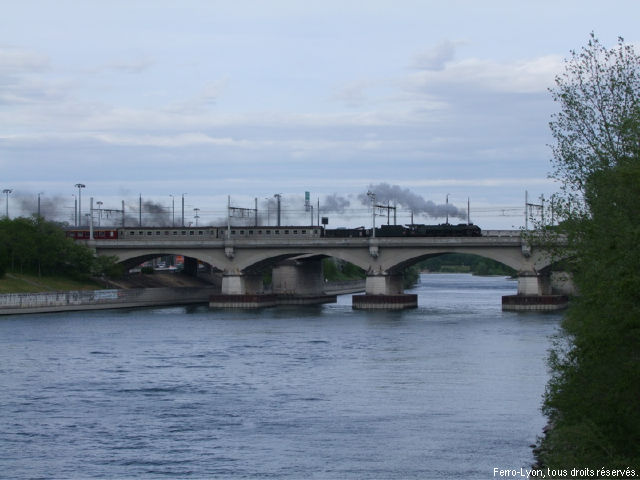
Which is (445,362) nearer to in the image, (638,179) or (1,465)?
(1,465)

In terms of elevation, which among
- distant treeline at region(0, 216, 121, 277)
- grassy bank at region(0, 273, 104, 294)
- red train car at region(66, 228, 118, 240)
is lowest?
grassy bank at region(0, 273, 104, 294)

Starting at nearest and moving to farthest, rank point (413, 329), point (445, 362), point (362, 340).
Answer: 1. point (445, 362)
2. point (362, 340)
3. point (413, 329)

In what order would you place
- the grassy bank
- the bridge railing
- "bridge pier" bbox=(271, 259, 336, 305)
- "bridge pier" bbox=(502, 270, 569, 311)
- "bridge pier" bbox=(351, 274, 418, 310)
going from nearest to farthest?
the grassy bank
"bridge pier" bbox=(502, 270, 569, 311)
the bridge railing
"bridge pier" bbox=(351, 274, 418, 310)
"bridge pier" bbox=(271, 259, 336, 305)

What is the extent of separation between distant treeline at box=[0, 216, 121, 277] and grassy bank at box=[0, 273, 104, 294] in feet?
4.58

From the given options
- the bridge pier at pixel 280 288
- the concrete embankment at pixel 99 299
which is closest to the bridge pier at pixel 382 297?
the bridge pier at pixel 280 288

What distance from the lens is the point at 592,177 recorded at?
32438 millimetres

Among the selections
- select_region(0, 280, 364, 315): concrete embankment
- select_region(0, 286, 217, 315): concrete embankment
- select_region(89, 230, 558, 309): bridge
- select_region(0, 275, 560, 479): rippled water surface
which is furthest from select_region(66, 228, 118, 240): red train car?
select_region(0, 275, 560, 479): rippled water surface

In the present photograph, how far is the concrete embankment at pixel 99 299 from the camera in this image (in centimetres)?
9500

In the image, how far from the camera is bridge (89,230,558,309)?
108 m

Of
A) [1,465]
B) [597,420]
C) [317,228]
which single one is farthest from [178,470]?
[317,228]

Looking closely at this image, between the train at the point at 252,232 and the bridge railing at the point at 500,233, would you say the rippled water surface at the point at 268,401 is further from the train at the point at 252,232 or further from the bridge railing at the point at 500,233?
the train at the point at 252,232

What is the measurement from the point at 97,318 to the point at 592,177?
227ft

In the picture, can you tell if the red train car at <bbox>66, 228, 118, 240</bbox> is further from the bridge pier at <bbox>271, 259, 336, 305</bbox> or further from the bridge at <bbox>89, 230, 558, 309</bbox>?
the bridge pier at <bbox>271, 259, 336, 305</bbox>

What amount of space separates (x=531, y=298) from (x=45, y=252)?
54.3 m
